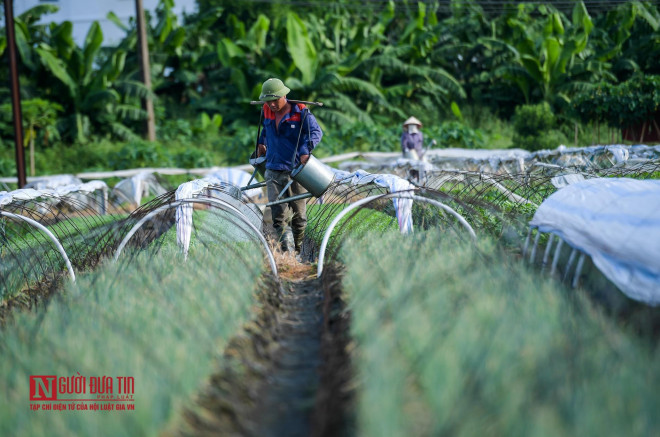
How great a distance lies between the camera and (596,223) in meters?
3.68

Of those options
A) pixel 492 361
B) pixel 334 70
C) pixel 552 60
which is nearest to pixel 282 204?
pixel 492 361

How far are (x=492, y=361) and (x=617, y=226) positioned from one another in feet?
5.32

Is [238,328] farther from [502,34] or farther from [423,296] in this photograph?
[502,34]

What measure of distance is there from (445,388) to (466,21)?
71.5 ft

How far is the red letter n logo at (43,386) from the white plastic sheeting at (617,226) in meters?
2.70

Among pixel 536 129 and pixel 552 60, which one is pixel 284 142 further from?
pixel 552 60

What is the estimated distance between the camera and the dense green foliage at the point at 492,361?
194 cm

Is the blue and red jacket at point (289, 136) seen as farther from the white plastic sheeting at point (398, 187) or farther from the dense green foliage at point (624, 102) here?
the dense green foliage at point (624, 102)

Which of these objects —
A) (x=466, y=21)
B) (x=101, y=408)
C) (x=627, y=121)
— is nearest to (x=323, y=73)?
(x=466, y=21)

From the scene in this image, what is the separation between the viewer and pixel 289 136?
19.3 feet

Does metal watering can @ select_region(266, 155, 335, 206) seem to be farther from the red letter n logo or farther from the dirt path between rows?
the red letter n logo

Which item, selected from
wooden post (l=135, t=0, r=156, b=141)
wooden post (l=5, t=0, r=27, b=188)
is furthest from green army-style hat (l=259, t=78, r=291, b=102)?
wooden post (l=135, t=0, r=156, b=141)

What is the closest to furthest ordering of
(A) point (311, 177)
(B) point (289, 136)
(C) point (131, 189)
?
(A) point (311, 177) → (B) point (289, 136) → (C) point (131, 189)

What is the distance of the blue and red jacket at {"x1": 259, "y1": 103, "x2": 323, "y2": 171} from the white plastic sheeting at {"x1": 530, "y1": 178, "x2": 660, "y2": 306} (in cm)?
218
